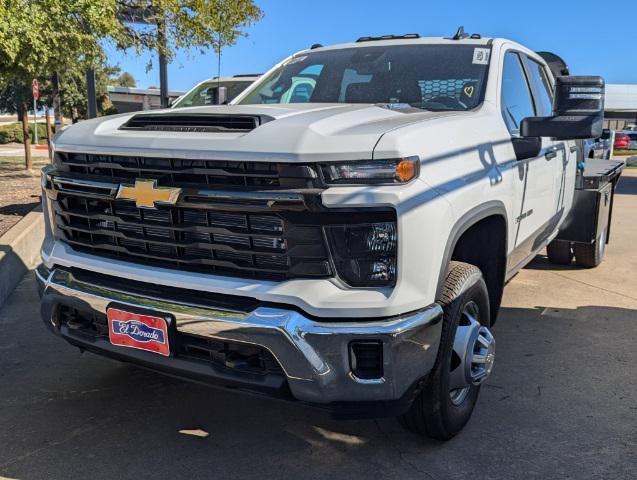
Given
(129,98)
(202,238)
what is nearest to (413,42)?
(202,238)

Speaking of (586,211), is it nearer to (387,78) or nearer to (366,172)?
(387,78)

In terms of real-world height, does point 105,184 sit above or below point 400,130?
below

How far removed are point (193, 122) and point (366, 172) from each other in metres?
0.96

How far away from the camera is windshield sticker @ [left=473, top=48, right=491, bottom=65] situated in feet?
12.9

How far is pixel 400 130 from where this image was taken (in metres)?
2.66

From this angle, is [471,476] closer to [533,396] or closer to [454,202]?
[533,396]

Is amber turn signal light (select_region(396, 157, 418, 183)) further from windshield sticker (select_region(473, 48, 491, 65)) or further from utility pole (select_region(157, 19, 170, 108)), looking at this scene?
utility pole (select_region(157, 19, 170, 108))

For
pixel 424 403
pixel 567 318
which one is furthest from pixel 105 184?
pixel 567 318

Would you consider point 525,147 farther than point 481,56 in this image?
No

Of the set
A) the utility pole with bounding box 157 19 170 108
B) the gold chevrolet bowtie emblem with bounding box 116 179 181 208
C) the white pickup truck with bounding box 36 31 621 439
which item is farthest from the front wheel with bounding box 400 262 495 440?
the utility pole with bounding box 157 19 170 108

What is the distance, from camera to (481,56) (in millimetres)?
3971

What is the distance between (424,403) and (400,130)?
4.11ft

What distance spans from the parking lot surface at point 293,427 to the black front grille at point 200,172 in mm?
1343

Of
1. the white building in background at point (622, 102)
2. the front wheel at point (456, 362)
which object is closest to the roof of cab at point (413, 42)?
the front wheel at point (456, 362)
